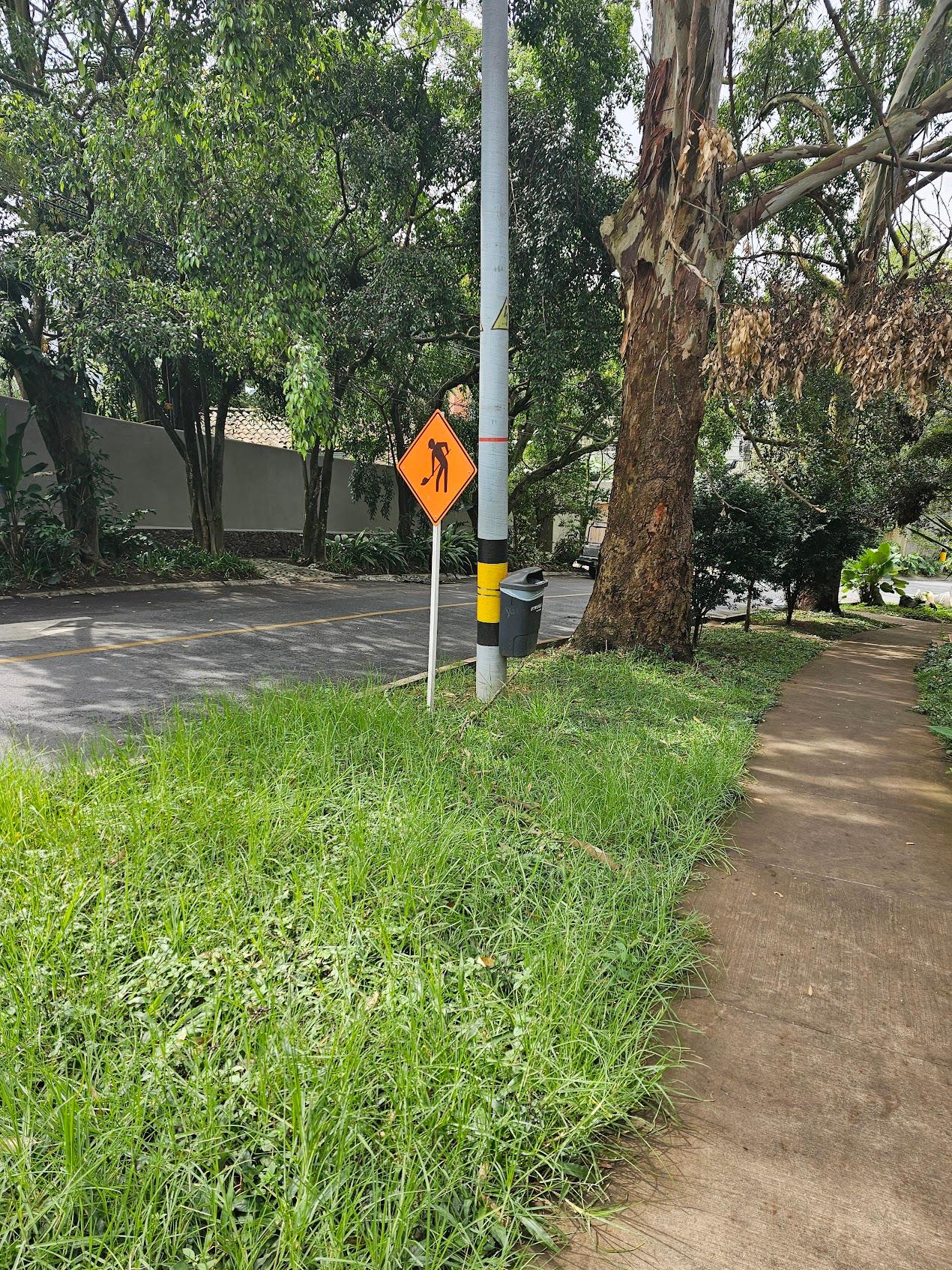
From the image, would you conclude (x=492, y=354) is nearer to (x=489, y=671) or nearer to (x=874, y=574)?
(x=489, y=671)

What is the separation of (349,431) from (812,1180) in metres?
20.0

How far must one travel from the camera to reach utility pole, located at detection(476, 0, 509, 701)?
6.50m

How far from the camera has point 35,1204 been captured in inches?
75.4

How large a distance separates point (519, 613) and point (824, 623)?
1195cm

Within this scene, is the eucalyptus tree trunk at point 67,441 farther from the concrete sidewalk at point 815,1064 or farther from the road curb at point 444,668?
the concrete sidewalk at point 815,1064

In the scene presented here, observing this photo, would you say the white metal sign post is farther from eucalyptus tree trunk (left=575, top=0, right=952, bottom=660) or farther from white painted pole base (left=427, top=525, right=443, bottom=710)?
eucalyptus tree trunk (left=575, top=0, right=952, bottom=660)

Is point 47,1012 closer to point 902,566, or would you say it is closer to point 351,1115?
point 351,1115

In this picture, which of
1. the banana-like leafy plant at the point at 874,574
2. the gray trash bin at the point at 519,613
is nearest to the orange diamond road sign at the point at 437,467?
the gray trash bin at the point at 519,613

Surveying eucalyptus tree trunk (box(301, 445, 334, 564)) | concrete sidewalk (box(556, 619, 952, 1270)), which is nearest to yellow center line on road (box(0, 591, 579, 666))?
eucalyptus tree trunk (box(301, 445, 334, 564))

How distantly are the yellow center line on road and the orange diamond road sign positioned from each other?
3.85 metres

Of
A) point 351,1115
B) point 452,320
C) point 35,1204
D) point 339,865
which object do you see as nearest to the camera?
point 35,1204

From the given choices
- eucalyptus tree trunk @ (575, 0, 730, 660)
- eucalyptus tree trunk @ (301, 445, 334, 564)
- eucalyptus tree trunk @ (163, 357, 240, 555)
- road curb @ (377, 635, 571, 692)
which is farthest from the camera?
eucalyptus tree trunk @ (301, 445, 334, 564)

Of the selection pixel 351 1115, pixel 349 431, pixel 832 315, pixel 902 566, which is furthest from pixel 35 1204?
pixel 902 566

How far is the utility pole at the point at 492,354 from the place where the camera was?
6.50 meters
